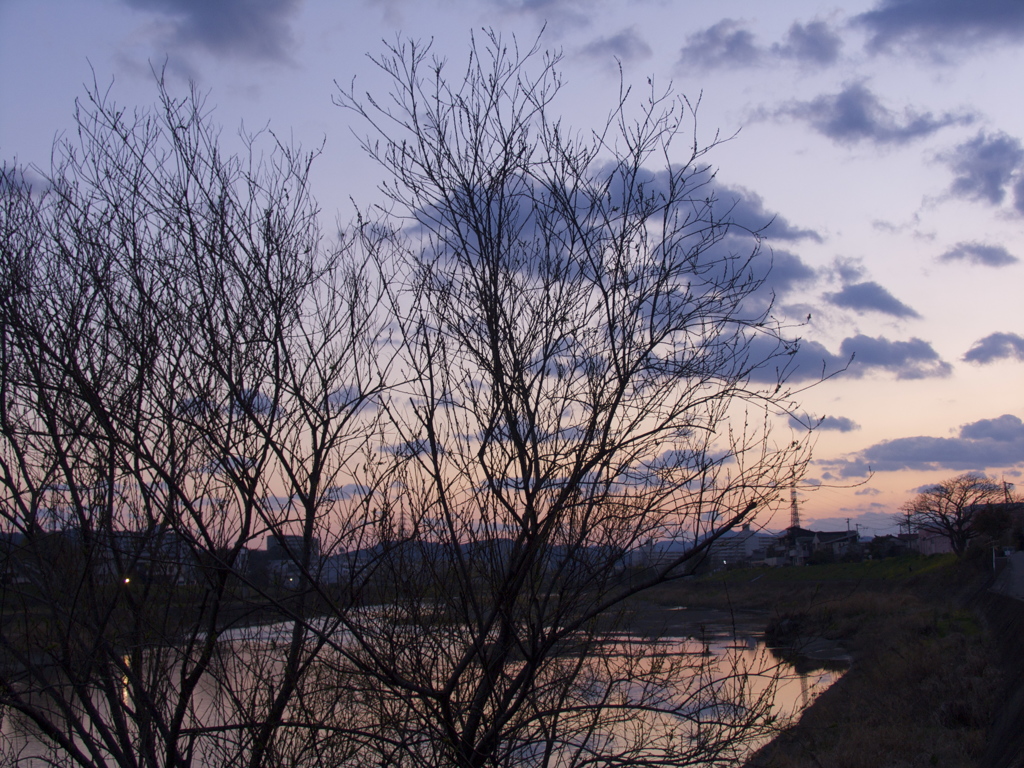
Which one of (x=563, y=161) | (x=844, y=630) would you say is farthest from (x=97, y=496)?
(x=844, y=630)

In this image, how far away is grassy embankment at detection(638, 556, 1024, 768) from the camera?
5.71 metres

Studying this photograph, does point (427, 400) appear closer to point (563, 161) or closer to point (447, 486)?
point (447, 486)

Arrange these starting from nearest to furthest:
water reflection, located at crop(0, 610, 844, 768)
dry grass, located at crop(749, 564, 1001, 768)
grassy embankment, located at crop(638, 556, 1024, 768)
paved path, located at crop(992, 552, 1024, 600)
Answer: water reflection, located at crop(0, 610, 844, 768) → grassy embankment, located at crop(638, 556, 1024, 768) → dry grass, located at crop(749, 564, 1001, 768) → paved path, located at crop(992, 552, 1024, 600)

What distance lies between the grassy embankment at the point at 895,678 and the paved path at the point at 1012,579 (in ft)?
2.49

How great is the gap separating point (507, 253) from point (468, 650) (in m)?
1.97

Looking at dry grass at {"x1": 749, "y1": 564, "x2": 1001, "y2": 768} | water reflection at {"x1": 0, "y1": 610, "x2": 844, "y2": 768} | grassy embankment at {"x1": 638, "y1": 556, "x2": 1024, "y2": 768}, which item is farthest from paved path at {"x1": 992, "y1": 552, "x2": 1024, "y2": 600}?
water reflection at {"x1": 0, "y1": 610, "x2": 844, "y2": 768}

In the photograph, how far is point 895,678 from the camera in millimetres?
20266

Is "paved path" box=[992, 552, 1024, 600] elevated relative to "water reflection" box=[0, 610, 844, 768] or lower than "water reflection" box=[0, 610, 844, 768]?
lower

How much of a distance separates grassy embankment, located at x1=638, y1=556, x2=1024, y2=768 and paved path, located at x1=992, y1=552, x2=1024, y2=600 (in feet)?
2.49

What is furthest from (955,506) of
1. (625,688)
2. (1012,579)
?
(625,688)

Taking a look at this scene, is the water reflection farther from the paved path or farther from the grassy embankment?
the paved path

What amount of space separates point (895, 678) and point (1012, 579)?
44.6ft

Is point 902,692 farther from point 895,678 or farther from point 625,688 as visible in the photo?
point 625,688

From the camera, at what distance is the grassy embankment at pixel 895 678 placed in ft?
18.7
